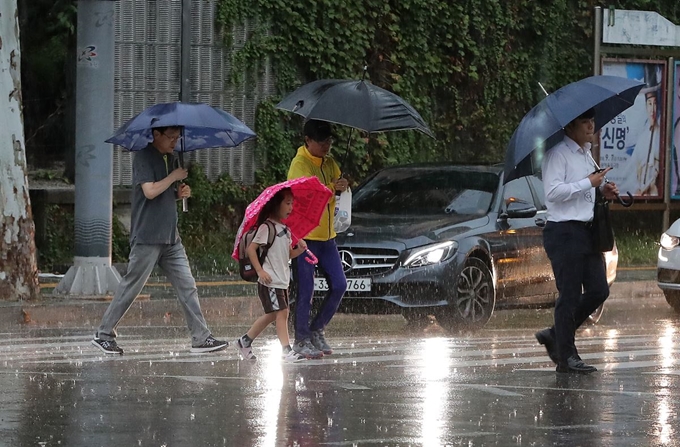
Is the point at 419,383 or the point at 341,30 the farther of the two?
the point at 341,30

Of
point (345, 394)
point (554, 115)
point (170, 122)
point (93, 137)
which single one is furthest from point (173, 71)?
point (345, 394)

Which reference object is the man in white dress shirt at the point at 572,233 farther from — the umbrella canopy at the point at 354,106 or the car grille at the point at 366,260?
the car grille at the point at 366,260

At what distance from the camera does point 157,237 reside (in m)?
11.2

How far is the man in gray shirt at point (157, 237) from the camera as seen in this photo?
1115 cm

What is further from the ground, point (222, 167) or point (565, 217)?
point (565, 217)

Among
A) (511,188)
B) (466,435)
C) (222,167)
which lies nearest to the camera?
(466,435)

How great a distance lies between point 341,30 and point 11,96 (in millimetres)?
7361

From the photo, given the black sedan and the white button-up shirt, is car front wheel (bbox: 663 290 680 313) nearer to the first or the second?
the black sedan

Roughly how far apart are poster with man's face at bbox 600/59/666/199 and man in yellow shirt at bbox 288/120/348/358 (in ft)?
39.7

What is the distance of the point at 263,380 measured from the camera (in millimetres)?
9914

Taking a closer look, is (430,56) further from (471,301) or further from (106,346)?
(106,346)

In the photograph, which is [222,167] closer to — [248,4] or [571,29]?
[248,4]

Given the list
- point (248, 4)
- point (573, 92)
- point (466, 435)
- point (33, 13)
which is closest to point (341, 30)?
point (248, 4)

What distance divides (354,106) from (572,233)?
6.74 ft
